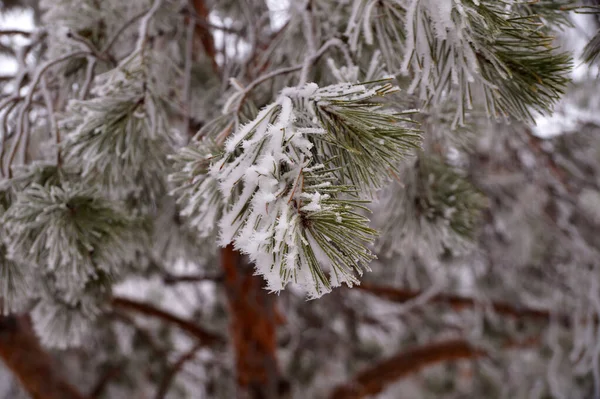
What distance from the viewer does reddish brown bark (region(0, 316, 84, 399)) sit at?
83.4 inches

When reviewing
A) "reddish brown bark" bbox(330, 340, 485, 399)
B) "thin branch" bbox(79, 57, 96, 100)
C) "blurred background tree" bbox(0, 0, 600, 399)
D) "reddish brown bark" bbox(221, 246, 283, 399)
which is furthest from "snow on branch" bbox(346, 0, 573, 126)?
"reddish brown bark" bbox(330, 340, 485, 399)

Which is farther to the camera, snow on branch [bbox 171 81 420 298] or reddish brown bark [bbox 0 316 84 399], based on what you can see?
reddish brown bark [bbox 0 316 84 399]

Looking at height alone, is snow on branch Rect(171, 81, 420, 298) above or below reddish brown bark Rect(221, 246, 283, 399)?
above

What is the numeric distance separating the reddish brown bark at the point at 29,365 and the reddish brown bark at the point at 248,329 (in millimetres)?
746

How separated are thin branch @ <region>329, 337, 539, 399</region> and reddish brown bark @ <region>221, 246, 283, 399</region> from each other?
418 millimetres

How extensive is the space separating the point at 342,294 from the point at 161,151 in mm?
2259

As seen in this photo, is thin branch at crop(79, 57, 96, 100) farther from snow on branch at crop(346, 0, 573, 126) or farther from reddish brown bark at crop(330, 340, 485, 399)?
reddish brown bark at crop(330, 340, 485, 399)

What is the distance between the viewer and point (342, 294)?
314cm

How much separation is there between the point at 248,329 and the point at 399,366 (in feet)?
2.89

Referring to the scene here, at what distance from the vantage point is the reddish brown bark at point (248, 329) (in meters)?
2.23

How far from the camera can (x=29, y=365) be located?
7.09 ft

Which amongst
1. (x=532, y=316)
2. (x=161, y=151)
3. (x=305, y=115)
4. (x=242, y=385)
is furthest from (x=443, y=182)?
(x=532, y=316)

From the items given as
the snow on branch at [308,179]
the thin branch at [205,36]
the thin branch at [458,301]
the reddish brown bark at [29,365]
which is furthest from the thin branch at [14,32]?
the thin branch at [458,301]

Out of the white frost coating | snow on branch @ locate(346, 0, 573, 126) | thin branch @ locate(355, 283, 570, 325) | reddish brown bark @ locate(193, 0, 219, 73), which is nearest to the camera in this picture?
the white frost coating
